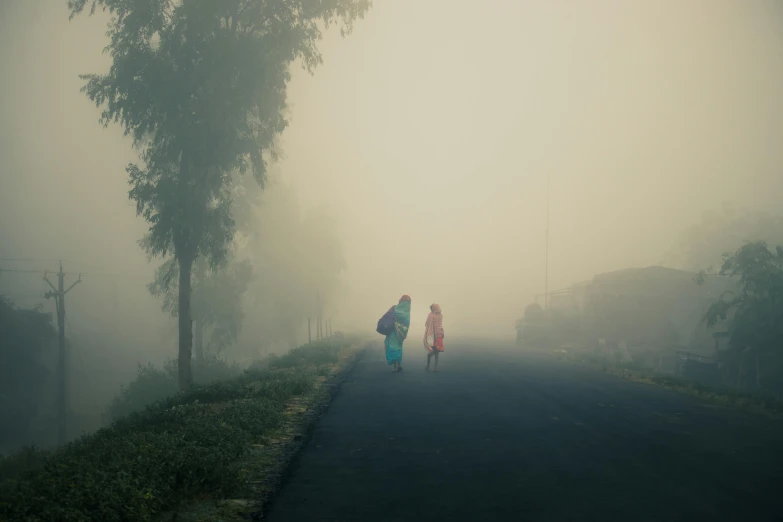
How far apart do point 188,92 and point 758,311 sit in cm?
2536

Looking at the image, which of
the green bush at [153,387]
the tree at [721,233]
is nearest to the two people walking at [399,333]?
the green bush at [153,387]

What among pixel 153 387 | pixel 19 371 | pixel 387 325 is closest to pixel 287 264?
pixel 19 371

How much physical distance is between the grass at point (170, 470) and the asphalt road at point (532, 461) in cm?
68

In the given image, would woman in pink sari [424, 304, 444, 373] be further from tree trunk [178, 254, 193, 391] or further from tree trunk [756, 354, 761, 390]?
tree trunk [756, 354, 761, 390]

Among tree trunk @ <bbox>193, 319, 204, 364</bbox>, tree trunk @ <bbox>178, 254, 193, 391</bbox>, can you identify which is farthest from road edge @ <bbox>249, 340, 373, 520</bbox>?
tree trunk @ <bbox>193, 319, 204, 364</bbox>

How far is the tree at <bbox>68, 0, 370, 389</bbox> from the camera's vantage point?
1856cm

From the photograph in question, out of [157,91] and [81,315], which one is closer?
[157,91]

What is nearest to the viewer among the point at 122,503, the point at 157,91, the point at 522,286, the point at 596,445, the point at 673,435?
the point at 122,503

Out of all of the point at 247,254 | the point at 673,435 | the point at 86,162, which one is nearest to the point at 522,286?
the point at 247,254

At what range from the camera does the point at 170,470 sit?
6703 millimetres

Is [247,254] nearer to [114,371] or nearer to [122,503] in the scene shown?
[114,371]

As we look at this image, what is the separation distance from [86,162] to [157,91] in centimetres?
15728

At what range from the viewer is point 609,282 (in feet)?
140

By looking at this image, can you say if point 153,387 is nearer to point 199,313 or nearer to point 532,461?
point 199,313
